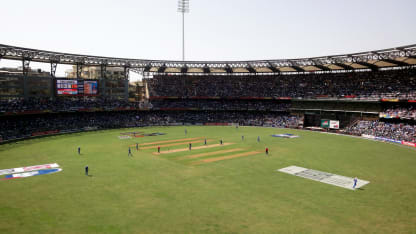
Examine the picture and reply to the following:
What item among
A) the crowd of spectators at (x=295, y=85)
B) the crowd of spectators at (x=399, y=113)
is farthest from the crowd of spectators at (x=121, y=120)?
the crowd of spectators at (x=399, y=113)

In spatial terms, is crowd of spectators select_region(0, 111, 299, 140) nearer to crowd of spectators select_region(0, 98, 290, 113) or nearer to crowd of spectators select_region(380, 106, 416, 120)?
crowd of spectators select_region(0, 98, 290, 113)

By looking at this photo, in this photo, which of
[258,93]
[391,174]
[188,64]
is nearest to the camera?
[391,174]

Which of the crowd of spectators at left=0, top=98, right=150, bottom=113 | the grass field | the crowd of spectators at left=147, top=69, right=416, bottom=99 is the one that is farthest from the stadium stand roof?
the grass field

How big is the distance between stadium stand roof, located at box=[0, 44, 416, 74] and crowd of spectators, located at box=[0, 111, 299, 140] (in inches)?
474

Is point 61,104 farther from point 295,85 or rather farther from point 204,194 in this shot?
point 295,85

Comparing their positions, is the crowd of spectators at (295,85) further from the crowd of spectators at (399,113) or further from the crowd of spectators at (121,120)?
the crowd of spectators at (121,120)

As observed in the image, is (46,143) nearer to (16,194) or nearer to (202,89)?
(16,194)

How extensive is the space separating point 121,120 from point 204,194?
50.6m

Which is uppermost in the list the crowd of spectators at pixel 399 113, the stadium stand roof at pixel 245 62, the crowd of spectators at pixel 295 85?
the stadium stand roof at pixel 245 62

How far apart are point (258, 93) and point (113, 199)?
6036 centimetres

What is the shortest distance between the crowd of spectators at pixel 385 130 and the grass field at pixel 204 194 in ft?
37.0

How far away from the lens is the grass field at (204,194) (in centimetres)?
1478

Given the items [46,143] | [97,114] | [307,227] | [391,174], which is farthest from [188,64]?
[307,227]

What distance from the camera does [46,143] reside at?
4066 centimetres
